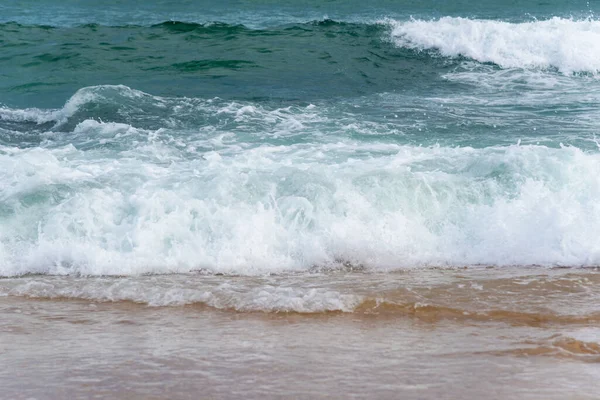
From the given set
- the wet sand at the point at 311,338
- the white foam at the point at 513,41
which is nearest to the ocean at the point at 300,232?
the wet sand at the point at 311,338

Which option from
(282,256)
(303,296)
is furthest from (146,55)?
(303,296)

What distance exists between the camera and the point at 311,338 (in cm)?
439

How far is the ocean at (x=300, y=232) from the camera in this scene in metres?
3.89

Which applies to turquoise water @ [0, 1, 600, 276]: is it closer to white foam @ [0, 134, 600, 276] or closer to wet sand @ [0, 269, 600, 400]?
white foam @ [0, 134, 600, 276]

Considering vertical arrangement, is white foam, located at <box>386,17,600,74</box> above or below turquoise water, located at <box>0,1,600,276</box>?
above

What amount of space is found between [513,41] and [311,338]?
12.4 m

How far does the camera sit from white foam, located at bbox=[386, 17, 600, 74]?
14.3 meters

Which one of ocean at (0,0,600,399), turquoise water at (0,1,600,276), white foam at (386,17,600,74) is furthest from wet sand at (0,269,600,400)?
white foam at (386,17,600,74)

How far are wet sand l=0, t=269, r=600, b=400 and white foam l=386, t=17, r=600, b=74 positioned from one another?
9.44m

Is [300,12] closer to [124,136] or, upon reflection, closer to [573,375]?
[124,136]

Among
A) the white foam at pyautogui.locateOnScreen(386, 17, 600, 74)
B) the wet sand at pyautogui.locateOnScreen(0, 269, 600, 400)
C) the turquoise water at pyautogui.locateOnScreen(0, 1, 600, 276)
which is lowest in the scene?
the wet sand at pyautogui.locateOnScreen(0, 269, 600, 400)

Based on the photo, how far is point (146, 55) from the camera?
14.9 m

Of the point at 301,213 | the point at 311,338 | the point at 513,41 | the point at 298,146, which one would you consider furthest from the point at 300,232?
the point at 513,41

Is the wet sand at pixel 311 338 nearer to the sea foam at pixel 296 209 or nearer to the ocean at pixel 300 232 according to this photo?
the ocean at pixel 300 232
